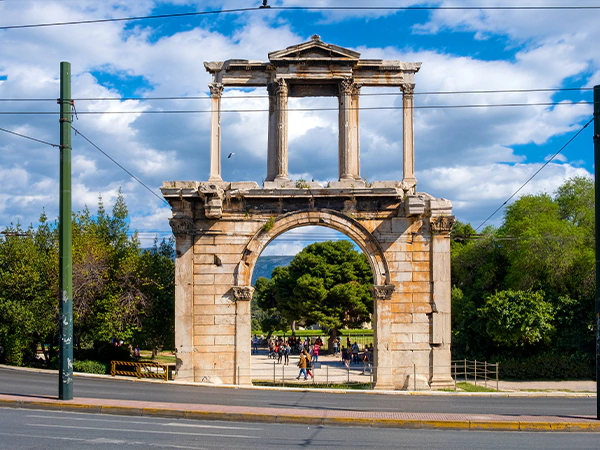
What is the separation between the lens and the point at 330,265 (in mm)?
47875

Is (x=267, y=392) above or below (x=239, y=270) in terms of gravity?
below

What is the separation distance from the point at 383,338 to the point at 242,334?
474 cm

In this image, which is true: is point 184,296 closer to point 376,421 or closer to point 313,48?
point 313,48

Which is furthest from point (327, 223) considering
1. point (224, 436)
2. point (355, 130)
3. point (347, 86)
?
point (224, 436)

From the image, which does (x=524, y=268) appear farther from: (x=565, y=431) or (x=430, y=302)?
(x=565, y=431)

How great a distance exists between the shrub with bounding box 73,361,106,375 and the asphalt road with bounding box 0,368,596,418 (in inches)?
131

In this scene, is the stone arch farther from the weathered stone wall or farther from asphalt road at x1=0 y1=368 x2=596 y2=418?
asphalt road at x1=0 y1=368 x2=596 y2=418

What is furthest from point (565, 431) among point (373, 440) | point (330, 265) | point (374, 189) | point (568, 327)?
point (330, 265)

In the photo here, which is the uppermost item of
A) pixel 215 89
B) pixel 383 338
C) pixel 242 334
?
pixel 215 89

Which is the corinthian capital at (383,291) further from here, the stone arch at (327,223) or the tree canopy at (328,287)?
the tree canopy at (328,287)

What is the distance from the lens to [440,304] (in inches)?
885

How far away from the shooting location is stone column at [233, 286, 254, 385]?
73.3ft

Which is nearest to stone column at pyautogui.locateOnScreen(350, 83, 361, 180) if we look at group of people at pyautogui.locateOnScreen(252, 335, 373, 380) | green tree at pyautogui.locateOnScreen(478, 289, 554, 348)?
group of people at pyautogui.locateOnScreen(252, 335, 373, 380)

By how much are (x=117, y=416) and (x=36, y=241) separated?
17.9 m
